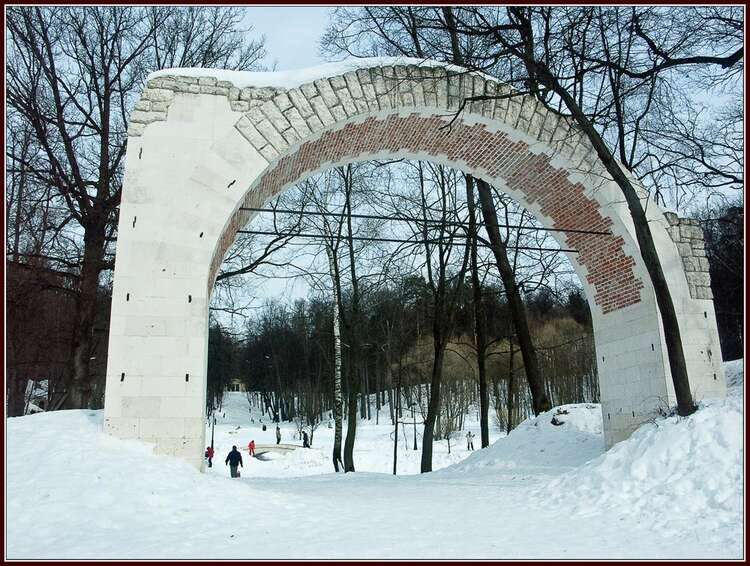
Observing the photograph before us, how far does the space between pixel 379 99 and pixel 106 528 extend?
5807 millimetres

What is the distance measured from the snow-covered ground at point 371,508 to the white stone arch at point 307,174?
2.49 feet

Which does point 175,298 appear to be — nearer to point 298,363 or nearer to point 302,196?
point 302,196

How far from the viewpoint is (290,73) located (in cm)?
806

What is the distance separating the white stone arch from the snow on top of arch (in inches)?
1.3

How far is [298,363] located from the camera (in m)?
41.4

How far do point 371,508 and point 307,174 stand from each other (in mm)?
5008

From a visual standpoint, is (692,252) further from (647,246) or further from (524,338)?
(524,338)

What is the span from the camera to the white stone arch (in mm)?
6734

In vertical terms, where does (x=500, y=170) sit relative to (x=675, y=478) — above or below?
above

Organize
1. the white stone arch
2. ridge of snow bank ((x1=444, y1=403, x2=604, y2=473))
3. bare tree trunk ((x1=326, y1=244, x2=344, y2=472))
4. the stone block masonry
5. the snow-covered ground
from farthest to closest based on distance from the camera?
bare tree trunk ((x1=326, y1=244, x2=344, y2=472)) < ridge of snow bank ((x1=444, y1=403, x2=604, y2=473)) < the stone block masonry < the white stone arch < the snow-covered ground

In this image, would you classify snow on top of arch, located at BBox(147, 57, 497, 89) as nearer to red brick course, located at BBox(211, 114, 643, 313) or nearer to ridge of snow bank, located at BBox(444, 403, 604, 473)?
red brick course, located at BBox(211, 114, 643, 313)

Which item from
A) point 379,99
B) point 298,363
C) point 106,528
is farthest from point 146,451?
point 298,363

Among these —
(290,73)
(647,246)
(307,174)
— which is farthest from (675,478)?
(290,73)

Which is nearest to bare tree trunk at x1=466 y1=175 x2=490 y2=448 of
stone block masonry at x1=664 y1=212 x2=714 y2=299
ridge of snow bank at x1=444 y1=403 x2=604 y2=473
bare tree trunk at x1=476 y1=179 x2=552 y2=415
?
bare tree trunk at x1=476 y1=179 x2=552 y2=415
